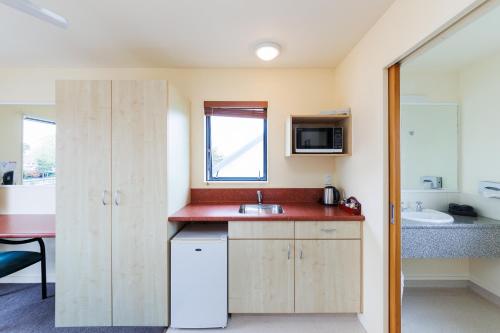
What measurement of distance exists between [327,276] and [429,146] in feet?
5.76

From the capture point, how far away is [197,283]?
1.88 m

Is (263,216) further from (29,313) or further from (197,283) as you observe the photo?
(29,313)

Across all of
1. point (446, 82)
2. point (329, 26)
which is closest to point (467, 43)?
point (446, 82)

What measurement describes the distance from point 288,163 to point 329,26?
135cm

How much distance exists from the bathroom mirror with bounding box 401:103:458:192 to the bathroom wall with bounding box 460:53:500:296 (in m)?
0.09

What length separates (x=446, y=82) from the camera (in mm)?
2357

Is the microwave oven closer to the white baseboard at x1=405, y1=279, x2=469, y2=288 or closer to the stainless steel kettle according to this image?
the stainless steel kettle

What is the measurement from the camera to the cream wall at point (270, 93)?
2.56m

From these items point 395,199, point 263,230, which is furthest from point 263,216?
point 395,199

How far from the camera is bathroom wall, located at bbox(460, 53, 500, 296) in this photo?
6.76 feet

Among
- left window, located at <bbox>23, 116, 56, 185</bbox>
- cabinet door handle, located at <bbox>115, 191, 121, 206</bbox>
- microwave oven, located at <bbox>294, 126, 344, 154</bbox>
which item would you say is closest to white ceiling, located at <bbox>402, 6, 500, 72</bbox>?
microwave oven, located at <bbox>294, 126, 344, 154</bbox>

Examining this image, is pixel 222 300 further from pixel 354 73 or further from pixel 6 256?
pixel 354 73

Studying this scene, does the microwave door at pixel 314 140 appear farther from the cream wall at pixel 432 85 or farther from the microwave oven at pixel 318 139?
the cream wall at pixel 432 85

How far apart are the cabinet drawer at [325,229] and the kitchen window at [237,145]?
856mm
